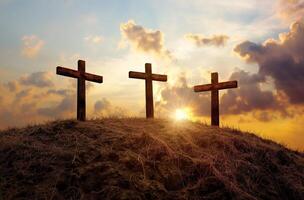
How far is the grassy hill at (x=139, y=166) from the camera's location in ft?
33.0

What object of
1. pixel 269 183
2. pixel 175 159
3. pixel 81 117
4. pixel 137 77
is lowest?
pixel 269 183

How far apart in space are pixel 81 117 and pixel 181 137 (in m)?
5.44

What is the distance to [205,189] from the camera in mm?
10438

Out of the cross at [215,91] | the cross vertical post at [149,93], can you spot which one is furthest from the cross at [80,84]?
the cross at [215,91]

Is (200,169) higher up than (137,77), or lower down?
lower down

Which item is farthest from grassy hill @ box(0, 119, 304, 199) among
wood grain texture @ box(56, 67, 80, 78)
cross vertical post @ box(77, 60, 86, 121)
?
wood grain texture @ box(56, 67, 80, 78)

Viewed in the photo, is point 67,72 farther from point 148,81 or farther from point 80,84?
point 148,81

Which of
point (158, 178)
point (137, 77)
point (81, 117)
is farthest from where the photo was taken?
point (137, 77)

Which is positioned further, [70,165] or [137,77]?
[137,77]

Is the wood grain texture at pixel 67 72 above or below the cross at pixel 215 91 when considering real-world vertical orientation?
above


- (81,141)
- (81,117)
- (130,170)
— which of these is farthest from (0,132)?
(130,170)

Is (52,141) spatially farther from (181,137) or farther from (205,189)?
(205,189)

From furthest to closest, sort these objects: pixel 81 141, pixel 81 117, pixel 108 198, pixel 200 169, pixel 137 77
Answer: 1. pixel 137 77
2. pixel 81 117
3. pixel 81 141
4. pixel 200 169
5. pixel 108 198

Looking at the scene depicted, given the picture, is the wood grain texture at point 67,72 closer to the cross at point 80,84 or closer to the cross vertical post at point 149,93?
the cross at point 80,84
